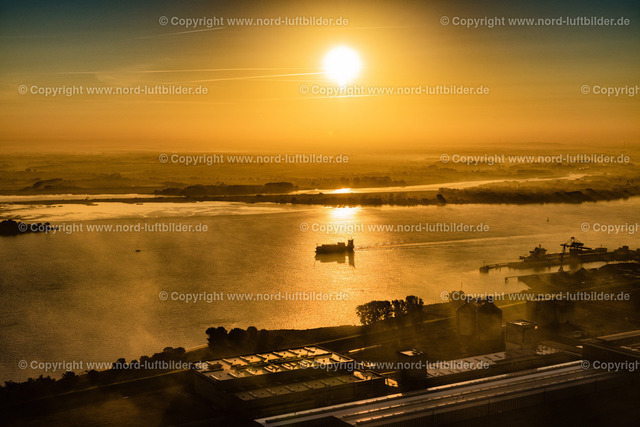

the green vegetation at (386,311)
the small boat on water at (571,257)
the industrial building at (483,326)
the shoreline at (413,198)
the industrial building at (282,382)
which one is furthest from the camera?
the shoreline at (413,198)

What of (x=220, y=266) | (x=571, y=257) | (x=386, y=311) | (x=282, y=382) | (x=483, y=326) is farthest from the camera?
(x=571, y=257)

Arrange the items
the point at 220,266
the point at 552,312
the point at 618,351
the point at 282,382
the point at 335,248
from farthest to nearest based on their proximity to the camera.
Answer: the point at 335,248 < the point at 220,266 < the point at 552,312 < the point at 618,351 < the point at 282,382

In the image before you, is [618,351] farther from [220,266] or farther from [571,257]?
[571,257]

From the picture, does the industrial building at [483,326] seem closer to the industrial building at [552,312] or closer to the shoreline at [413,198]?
the industrial building at [552,312]

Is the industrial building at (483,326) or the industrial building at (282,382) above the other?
the industrial building at (483,326)

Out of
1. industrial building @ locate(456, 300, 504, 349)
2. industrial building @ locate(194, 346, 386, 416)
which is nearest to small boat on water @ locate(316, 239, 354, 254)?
industrial building @ locate(456, 300, 504, 349)

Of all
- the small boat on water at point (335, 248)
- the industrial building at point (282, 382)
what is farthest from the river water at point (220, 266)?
the industrial building at point (282, 382)

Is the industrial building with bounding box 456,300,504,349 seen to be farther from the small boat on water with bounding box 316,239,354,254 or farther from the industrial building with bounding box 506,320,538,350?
the small boat on water with bounding box 316,239,354,254

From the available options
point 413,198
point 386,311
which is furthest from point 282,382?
point 413,198
